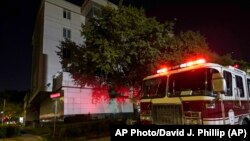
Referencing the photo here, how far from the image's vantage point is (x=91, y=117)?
80.8ft

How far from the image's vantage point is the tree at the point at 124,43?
1894 centimetres

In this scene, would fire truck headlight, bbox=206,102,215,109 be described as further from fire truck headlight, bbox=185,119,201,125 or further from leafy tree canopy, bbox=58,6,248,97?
leafy tree canopy, bbox=58,6,248,97

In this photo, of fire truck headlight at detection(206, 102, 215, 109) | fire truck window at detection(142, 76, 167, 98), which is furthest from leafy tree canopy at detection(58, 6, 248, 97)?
fire truck headlight at detection(206, 102, 215, 109)

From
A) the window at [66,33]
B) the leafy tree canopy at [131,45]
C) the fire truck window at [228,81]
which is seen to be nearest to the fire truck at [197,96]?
the fire truck window at [228,81]

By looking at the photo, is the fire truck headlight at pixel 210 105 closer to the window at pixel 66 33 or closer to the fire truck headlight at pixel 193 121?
the fire truck headlight at pixel 193 121

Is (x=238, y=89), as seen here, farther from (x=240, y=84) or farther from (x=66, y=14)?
(x=66, y=14)

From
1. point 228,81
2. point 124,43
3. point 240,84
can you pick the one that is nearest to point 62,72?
point 124,43

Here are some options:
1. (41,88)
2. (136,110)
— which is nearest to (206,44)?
(136,110)

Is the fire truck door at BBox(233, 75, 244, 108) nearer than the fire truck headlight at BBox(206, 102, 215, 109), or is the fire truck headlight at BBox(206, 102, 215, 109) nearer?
the fire truck headlight at BBox(206, 102, 215, 109)

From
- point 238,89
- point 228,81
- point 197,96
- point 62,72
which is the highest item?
point 62,72

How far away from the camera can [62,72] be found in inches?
941

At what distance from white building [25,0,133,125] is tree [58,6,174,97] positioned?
12.9 ft

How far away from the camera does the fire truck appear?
730cm

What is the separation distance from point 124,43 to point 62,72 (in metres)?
7.84
